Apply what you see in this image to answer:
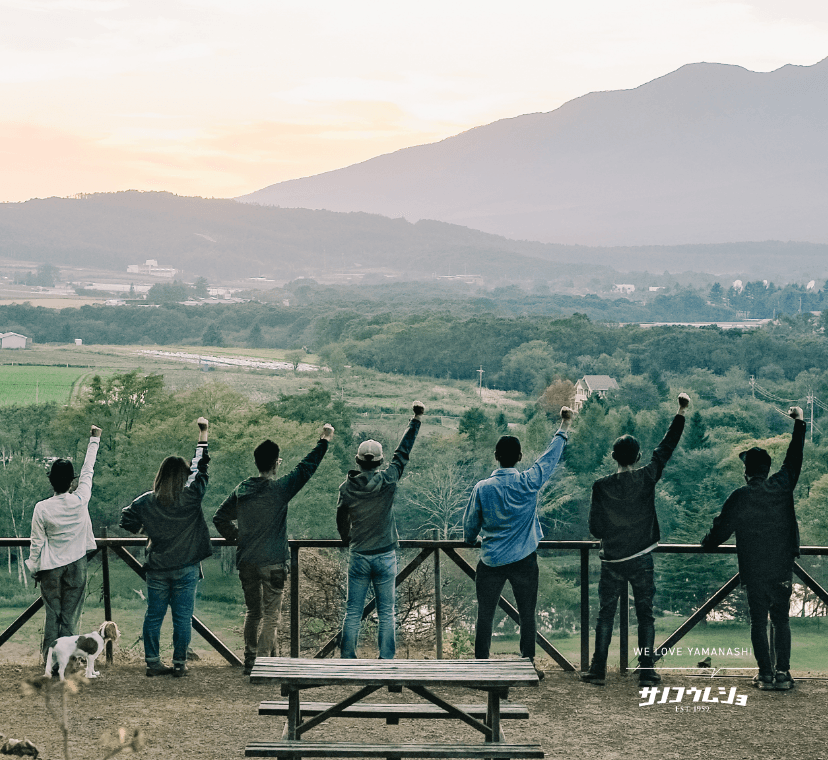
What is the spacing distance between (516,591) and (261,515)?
1521mm

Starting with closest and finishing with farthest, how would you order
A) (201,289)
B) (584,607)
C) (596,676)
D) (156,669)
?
(596,676)
(156,669)
(584,607)
(201,289)

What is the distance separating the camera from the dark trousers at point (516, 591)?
5.41 m

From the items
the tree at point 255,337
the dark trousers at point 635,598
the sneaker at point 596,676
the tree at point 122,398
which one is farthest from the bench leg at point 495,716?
the tree at point 255,337

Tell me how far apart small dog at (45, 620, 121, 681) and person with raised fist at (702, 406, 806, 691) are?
3.38 m

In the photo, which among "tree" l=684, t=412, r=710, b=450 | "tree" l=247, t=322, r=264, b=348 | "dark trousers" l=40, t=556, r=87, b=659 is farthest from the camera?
"tree" l=247, t=322, r=264, b=348

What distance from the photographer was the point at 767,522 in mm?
5422

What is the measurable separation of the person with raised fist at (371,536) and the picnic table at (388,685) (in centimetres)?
97

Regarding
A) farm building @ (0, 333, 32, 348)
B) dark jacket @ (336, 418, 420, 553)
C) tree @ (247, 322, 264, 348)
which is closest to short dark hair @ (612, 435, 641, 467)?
dark jacket @ (336, 418, 420, 553)

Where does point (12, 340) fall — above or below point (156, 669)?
above

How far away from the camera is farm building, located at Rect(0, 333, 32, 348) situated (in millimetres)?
122438

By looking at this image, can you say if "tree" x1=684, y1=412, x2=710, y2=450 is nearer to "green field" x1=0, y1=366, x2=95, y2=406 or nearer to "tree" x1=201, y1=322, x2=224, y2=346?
"green field" x1=0, y1=366, x2=95, y2=406

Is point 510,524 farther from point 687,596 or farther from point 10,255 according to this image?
point 10,255

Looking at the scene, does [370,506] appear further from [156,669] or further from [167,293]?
[167,293]

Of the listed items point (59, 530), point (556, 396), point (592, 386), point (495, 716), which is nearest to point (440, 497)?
point (59, 530)
